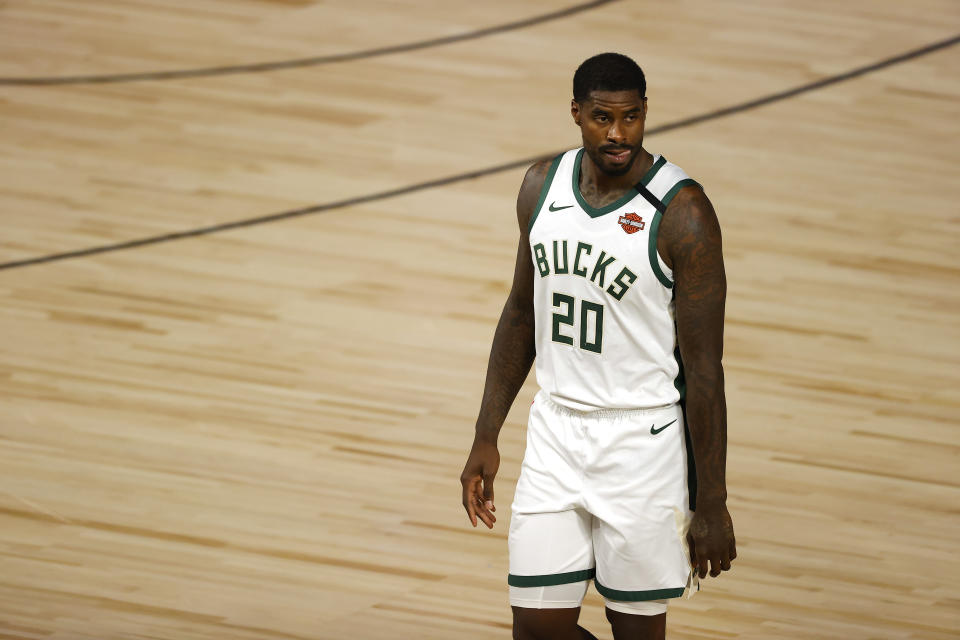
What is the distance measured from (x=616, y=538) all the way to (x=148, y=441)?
2.46 m

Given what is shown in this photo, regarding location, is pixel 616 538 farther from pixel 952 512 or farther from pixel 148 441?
pixel 148 441

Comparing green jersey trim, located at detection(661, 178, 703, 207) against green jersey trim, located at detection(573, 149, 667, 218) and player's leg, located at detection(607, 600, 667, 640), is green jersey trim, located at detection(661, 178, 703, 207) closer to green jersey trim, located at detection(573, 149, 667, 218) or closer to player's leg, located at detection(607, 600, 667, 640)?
green jersey trim, located at detection(573, 149, 667, 218)

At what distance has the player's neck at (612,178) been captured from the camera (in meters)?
2.92

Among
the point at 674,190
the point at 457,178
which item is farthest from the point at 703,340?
the point at 457,178

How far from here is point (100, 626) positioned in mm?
3988

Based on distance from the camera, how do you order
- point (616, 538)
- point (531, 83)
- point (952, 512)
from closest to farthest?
point (616, 538), point (952, 512), point (531, 83)

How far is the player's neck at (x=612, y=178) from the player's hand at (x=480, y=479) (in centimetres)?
61

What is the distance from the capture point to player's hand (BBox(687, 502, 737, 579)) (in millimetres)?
2918

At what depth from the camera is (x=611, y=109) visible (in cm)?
283

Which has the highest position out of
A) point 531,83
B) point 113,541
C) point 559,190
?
point 559,190

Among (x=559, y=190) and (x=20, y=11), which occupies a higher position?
(x=559, y=190)

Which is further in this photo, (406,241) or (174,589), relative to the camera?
(406,241)

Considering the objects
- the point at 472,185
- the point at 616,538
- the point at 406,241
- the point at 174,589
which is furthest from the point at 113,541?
the point at 472,185

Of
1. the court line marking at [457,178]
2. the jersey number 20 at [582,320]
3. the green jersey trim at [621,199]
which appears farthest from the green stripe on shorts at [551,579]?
the court line marking at [457,178]
